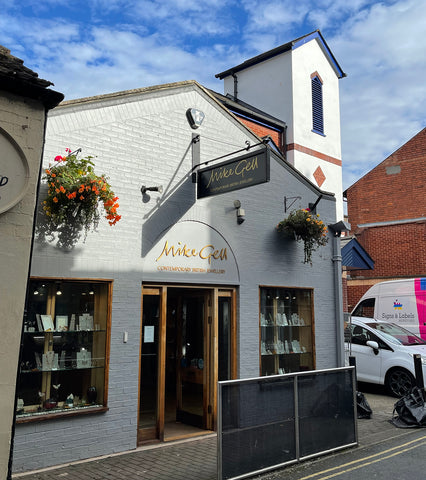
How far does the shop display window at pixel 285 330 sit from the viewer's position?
8.93 meters

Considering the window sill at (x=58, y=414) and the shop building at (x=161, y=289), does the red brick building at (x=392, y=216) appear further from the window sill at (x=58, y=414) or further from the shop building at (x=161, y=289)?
the window sill at (x=58, y=414)

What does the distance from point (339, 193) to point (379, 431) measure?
10.7 meters

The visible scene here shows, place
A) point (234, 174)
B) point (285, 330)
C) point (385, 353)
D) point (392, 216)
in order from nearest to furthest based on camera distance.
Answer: point (234, 174)
point (285, 330)
point (385, 353)
point (392, 216)

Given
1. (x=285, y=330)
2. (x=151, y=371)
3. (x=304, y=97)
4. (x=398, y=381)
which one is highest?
(x=304, y=97)

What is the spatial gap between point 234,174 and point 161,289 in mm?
2204

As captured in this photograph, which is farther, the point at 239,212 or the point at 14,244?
the point at 239,212

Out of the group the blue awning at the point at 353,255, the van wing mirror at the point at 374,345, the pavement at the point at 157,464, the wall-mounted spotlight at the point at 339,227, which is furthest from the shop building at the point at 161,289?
the blue awning at the point at 353,255

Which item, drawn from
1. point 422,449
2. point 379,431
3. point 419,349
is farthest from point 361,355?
point 422,449

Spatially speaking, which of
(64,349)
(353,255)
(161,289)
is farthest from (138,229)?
(353,255)

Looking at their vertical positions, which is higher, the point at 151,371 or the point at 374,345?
the point at 374,345

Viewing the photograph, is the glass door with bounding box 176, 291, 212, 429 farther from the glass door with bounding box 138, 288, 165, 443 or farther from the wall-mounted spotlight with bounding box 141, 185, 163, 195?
the wall-mounted spotlight with bounding box 141, 185, 163, 195

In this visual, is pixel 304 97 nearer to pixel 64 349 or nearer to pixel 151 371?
pixel 151 371

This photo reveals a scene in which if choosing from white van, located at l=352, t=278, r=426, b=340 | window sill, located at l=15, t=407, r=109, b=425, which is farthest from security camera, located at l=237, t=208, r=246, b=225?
white van, located at l=352, t=278, r=426, b=340

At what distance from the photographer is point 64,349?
6609 millimetres
